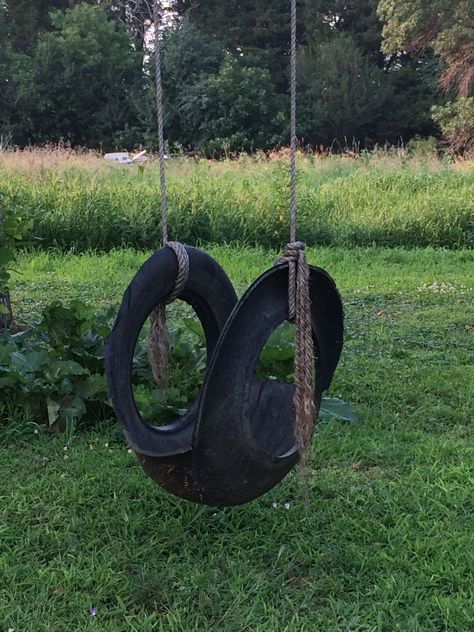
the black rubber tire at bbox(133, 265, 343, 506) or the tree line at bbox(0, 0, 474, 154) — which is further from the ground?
the tree line at bbox(0, 0, 474, 154)

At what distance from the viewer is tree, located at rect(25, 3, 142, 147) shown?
2669 cm

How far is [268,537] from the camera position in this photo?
2.46 meters

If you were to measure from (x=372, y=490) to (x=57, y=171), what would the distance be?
8341mm

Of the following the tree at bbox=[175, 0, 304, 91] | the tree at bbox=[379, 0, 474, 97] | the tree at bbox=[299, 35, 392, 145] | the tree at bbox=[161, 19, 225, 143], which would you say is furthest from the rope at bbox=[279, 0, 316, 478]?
the tree at bbox=[175, 0, 304, 91]

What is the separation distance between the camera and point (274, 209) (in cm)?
894

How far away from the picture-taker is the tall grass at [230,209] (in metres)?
8.51

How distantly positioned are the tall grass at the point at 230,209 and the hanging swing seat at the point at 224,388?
20.7 ft

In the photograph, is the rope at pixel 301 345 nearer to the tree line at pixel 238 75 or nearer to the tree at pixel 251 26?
the tree line at pixel 238 75

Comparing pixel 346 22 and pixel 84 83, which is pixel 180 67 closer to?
pixel 84 83

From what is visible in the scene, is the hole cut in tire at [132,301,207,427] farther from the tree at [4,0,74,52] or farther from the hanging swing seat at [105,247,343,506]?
the tree at [4,0,74,52]

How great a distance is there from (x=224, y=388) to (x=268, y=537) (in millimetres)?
824

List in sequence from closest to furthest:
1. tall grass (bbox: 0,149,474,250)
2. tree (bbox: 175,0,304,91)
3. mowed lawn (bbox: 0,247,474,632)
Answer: mowed lawn (bbox: 0,247,474,632)
tall grass (bbox: 0,149,474,250)
tree (bbox: 175,0,304,91)

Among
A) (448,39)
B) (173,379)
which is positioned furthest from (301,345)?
(448,39)

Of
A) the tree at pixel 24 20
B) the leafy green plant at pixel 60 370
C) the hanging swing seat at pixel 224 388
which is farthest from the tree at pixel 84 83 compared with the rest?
the hanging swing seat at pixel 224 388
